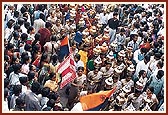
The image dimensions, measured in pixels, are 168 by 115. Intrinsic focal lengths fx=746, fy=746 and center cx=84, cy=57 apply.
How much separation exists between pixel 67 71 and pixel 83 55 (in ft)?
6.26

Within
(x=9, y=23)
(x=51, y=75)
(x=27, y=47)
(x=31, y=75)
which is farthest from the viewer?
(x=9, y=23)

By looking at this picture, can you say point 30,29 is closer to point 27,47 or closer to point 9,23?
point 9,23

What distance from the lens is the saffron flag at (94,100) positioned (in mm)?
18938

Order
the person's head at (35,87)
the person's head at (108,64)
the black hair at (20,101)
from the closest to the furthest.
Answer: the black hair at (20,101) < the person's head at (35,87) < the person's head at (108,64)

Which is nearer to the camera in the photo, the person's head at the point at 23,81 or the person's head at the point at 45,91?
the person's head at the point at 45,91

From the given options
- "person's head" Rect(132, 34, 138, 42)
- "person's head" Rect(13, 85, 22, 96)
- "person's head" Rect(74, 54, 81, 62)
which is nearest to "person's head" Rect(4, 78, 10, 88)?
"person's head" Rect(13, 85, 22, 96)

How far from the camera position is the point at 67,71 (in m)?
19.5

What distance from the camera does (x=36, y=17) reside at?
23.9 metres

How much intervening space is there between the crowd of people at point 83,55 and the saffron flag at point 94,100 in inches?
8.5

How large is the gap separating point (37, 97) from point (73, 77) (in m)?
1.54

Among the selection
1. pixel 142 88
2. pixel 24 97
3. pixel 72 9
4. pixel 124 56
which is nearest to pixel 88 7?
pixel 72 9

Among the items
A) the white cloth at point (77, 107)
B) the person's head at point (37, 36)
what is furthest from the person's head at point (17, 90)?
the person's head at point (37, 36)

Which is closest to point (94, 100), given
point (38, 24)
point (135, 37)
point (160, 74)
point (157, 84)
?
point (157, 84)

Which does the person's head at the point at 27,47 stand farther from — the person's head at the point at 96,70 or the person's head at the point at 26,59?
the person's head at the point at 96,70
